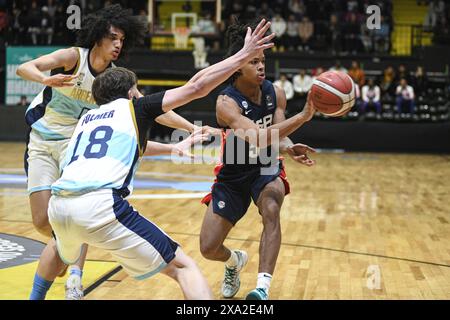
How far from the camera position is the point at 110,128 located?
15.3 feet

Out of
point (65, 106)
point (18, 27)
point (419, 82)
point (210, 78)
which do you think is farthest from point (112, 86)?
point (18, 27)

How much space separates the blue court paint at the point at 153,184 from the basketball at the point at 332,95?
731cm

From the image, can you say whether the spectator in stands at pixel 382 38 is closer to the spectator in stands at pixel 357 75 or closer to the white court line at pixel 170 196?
the spectator in stands at pixel 357 75

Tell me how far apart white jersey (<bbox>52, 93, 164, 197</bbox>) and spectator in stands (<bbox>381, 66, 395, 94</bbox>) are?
18.1 meters

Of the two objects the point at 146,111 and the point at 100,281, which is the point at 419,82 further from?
the point at 146,111

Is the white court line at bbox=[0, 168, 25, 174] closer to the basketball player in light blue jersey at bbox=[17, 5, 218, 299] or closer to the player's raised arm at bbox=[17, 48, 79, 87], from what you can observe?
the basketball player in light blue jersey at bbox=[17, 5, 218, 299]

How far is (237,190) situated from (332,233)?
10.5ft

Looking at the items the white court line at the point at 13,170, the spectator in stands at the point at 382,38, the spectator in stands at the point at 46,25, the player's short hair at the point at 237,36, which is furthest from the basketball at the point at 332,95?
the spectator in stands at the point at 46,25

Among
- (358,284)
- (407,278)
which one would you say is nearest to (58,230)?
(358,284)

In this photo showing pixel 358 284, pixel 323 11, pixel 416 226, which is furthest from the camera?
pixel 323 11

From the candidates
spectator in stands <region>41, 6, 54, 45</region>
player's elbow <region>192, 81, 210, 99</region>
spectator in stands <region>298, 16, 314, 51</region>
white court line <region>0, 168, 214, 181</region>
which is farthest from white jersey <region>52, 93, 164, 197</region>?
spectator in stands <region>41, 6, 54, 45</region>

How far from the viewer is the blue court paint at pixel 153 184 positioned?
13430 mm
